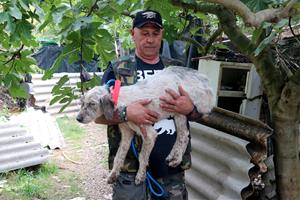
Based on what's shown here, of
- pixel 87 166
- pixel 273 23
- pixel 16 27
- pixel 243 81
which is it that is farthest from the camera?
pixel 87 166

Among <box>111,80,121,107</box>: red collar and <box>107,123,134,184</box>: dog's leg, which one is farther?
<box>107,123,134,184</box>: dog's leg

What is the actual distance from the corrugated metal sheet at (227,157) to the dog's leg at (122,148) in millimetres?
1116

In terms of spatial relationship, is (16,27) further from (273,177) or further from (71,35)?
(273,177)

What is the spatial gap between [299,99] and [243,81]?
4.85ft

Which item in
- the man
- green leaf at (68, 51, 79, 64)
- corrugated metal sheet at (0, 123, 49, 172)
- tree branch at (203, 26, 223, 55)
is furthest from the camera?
corrugated metal sheet at (0, 123, 49, 172)

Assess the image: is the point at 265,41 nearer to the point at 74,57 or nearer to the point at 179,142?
the point at 179,142

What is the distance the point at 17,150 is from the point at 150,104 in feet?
11.7

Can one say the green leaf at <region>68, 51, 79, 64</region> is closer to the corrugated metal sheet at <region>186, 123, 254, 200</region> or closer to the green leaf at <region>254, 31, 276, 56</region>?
the green leaf at <region>254, 31, 276, 56</region>

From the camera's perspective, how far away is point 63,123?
8664 mm

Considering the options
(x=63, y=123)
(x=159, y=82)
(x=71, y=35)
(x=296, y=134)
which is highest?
(x=71, y=35)

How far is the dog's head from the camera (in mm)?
2301

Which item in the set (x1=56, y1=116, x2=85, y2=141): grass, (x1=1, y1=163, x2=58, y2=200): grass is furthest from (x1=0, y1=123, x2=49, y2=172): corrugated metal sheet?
(x1=56, y1=116, x2=85, y2=141): grass

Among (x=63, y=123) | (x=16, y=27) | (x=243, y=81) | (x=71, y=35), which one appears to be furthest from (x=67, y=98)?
(x=63, y=123)

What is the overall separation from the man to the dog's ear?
0.09 m
